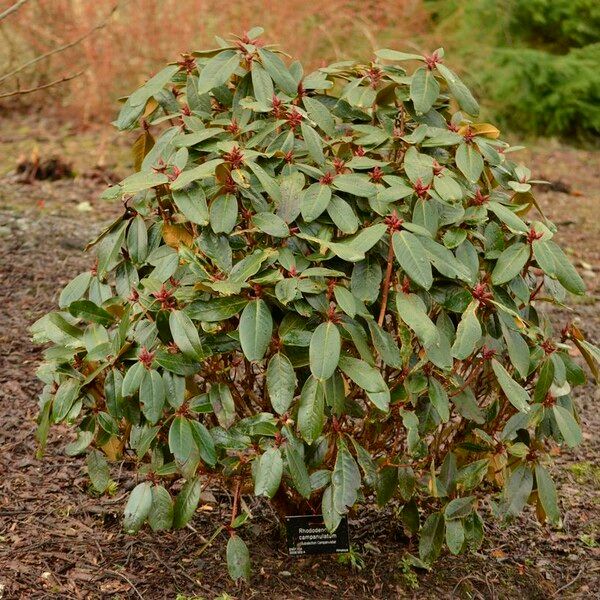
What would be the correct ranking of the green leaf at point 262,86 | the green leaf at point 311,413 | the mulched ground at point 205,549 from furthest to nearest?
1. the mulched ground at point 205,549
2. the green leaf at point 262,86
3. the green leaf at point 311,413

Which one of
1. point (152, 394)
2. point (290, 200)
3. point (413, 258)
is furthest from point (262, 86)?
point (152, 394)

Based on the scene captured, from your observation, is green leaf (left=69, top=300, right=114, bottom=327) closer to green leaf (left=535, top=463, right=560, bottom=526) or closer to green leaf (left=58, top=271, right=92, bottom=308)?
green leaf (left=58, top=271, right=92, bottom=308)

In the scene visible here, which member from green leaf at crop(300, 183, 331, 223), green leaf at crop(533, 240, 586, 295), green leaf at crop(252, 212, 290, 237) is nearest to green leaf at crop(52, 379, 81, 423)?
green leaf at crop(252, 212, 290, 237)

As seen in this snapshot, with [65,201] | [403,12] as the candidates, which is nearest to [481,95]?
[403,12]

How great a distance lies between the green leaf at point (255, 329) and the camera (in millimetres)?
2285

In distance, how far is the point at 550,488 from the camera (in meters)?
2.70

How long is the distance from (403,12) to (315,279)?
7.01 meters

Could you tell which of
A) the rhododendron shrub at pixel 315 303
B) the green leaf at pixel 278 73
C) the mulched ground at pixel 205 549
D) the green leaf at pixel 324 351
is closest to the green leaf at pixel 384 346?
the rhododendron shrub at pixel 315 303

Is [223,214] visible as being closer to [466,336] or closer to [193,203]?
[193,203]

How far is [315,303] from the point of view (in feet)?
7.77

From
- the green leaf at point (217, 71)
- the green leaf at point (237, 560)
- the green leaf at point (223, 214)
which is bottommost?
the green leaf at point (237, 560)

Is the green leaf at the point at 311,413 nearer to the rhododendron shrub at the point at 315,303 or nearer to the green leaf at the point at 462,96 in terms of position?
the rhododendron shrub at the point at 315,303

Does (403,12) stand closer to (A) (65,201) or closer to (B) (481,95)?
(B) (481,95)

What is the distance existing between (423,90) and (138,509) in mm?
1374
